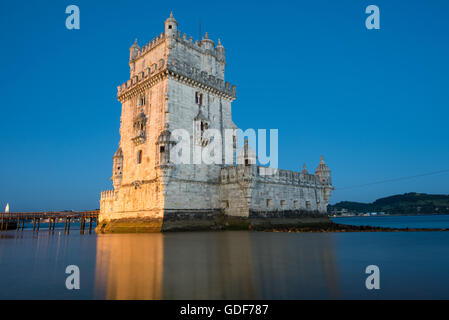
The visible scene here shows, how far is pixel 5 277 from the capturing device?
7504 mm

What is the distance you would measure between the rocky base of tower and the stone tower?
0.38ft

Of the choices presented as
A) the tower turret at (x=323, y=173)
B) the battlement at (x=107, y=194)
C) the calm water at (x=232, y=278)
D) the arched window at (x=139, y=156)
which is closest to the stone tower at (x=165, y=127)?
the arched window at (x=139, y=156)

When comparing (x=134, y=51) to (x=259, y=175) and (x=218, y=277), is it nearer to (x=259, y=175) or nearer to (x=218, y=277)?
(x=259, y=175)

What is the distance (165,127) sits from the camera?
88.2 feet

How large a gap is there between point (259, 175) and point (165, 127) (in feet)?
34.0

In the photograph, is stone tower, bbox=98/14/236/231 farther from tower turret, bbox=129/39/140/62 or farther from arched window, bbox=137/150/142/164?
tower turret, bbox=129/39/140/62

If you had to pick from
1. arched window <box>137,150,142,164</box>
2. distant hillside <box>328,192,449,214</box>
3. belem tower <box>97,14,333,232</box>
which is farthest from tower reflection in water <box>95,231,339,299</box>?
distant hillside <box>328,192,449,214</box>

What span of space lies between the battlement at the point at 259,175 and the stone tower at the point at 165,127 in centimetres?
135

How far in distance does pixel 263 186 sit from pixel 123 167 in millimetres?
15125

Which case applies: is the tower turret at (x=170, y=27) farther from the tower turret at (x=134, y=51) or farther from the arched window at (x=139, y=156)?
the arched window at (x=139, y=156)

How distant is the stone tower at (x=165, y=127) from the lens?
26.4m
